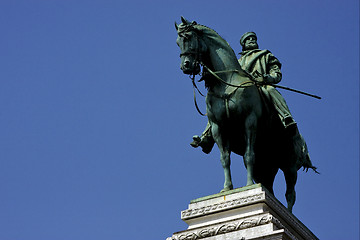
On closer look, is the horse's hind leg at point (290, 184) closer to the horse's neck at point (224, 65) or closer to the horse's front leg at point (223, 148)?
the horse's front leg at point (223, 148)

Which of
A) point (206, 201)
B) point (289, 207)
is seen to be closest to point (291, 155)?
point (289, 207)

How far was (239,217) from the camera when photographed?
2261cm

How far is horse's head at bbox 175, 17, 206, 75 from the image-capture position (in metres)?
23.9

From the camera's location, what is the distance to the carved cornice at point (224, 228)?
22.2 m

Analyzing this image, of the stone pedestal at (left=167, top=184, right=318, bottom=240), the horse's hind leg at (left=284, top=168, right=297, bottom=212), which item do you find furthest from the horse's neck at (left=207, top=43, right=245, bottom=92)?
the horse's hind leg at (left=284, top=168, right=297, bottom=212)

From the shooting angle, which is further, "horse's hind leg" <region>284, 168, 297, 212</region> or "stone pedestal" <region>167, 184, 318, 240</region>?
"horse's hind leg" <region>284, 168, 297, 212</region>

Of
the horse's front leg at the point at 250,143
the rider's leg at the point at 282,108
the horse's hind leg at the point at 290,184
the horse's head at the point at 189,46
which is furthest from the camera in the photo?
the horse's hind leg at the point at 290,184

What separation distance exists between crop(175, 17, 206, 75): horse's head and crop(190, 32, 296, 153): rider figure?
1704 millimetres

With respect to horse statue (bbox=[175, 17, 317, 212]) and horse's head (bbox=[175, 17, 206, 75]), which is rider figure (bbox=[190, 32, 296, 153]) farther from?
horse's head (bbox=[175, 17, 206, 75])

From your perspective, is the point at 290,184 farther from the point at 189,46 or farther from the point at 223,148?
the point at 189,46

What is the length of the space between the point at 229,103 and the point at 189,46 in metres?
1.67

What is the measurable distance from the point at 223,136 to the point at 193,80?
1.53 metres

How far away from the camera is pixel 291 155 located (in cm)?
2527

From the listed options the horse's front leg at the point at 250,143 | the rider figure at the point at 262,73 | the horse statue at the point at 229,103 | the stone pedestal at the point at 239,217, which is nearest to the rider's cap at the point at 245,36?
the rider figure at the point at 262,73
